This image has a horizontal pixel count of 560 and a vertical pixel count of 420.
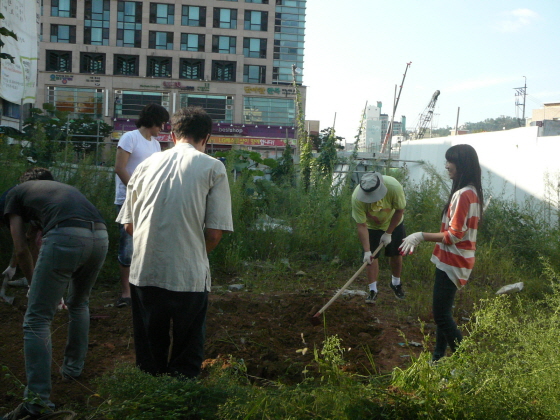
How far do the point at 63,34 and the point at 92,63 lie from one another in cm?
352

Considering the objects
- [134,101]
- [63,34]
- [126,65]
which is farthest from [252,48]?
[63,34]

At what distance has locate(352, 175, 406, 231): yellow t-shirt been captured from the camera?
618 cm

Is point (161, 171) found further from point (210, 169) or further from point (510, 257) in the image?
point (510, 257)

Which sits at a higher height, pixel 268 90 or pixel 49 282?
pixel 268 90

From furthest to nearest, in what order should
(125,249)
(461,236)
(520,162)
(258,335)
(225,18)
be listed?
1. (225,18)
2. (520,162)
3. (125,249)
4. (258,335)
5. (461,236)

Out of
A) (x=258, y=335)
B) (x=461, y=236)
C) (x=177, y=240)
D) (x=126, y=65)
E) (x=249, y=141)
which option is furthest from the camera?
(x=126, y=65)

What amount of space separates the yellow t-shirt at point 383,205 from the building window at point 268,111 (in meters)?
39.9

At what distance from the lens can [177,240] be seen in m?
2.86

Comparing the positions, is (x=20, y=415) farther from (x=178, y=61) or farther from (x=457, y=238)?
(x=178, y=61)

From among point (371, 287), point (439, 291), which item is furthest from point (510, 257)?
point (439, 291)

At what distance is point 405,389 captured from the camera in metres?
2.36

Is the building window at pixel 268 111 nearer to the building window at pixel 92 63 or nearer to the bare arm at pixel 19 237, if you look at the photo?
the building window at pixel 92 63

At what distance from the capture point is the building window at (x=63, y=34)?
153ft

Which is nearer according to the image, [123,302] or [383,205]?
[123,302]
